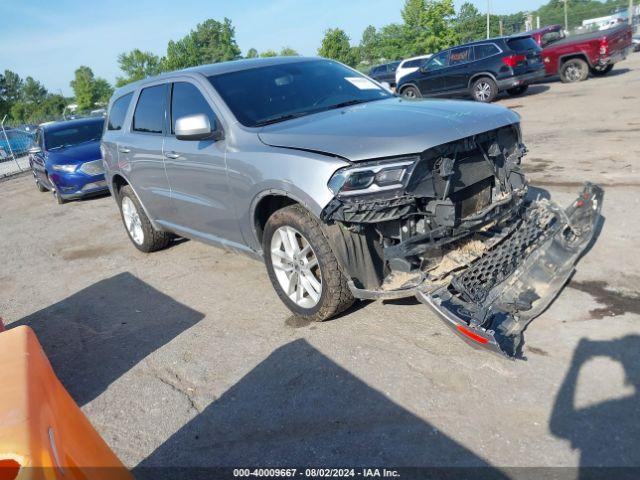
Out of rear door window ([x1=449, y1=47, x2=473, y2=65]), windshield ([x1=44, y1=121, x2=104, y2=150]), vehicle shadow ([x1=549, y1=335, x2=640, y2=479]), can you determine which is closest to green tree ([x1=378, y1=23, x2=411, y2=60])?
rear door window ([x1=449, y1=47, x2=473, y2=65])

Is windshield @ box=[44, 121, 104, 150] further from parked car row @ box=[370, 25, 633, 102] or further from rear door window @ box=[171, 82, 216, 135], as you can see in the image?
parked car row @ box=[370, 25, 633, 102]

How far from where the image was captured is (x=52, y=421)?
1.82 metres

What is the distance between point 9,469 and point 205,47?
8170 cm

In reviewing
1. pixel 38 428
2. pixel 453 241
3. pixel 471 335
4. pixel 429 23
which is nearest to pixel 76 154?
pixel 453 241

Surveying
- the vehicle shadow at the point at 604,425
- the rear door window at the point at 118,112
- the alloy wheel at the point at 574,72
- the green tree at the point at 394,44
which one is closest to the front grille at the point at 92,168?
the rear door window at the point at 118,112

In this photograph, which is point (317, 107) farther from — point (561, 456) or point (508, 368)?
point (561, 456)

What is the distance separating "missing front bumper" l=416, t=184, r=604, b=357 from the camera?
322cm

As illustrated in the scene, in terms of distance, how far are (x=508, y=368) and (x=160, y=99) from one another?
4040mm

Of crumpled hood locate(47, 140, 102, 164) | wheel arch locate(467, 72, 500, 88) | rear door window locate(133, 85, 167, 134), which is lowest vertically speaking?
crumpled hood locate(47, 140, 102, 164)

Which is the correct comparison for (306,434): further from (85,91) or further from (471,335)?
(85,91)

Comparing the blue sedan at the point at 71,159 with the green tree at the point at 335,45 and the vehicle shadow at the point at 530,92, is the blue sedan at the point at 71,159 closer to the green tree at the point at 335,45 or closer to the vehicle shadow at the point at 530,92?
the vehicle shadow at the point at 530,92

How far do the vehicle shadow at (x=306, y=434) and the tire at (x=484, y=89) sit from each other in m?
14.4

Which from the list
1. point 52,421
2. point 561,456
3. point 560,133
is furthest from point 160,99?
point 560,133

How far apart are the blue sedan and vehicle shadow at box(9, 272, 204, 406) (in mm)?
5714
